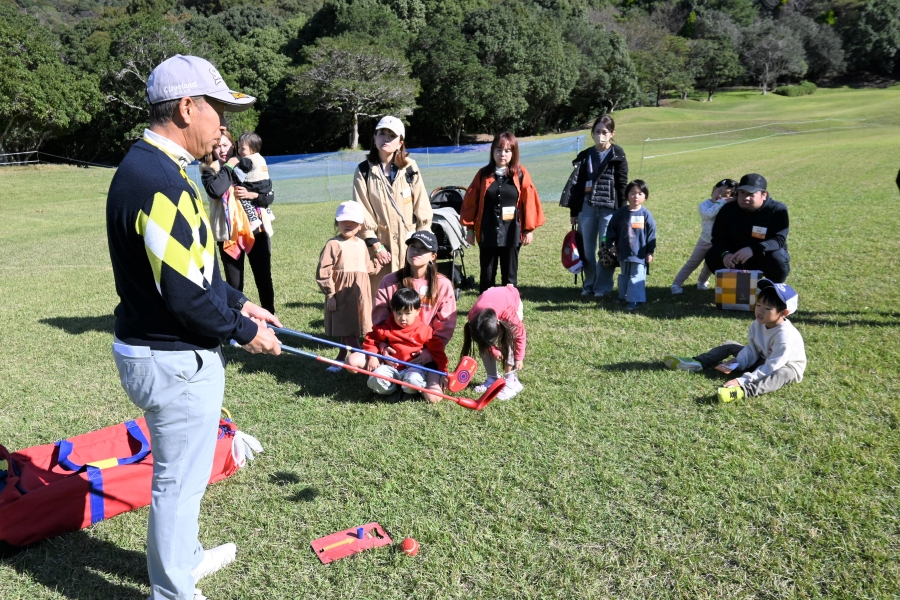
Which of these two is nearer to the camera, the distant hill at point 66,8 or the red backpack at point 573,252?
the red backpack at point 573,252

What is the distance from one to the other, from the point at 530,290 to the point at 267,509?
490cm

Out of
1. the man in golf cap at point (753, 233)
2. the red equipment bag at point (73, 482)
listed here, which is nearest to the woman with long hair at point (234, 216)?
the red equipment bag at point (73, 482)

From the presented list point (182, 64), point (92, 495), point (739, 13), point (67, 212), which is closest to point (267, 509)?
point (92, 495)

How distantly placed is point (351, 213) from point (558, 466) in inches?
108

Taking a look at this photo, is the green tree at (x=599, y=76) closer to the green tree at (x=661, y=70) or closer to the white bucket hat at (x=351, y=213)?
the green tree at (x=661, y=70)

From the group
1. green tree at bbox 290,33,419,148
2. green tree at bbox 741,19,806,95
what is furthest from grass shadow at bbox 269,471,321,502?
green tree at bbox 741,19,806,95

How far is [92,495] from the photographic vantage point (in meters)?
3.49

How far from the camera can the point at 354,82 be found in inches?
1553

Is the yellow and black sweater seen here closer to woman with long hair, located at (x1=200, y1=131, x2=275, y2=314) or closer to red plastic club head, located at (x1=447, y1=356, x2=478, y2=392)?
red plastic club head, located at (x1=447, y1=356, x2=478, y2=392)

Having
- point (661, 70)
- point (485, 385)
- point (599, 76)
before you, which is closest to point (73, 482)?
point (485, 385)

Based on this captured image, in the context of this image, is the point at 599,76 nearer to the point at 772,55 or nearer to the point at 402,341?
the point at 772,55

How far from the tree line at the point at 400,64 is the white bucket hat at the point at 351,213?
2990 centimetres

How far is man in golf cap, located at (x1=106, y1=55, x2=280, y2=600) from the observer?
2.23 meters

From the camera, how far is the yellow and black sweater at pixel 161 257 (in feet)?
7.27
